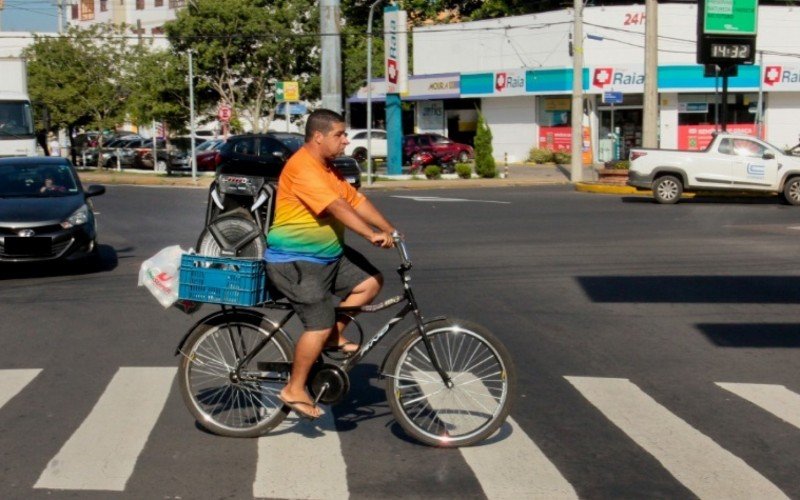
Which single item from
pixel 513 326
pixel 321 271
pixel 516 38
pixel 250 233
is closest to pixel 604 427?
pixel 321 271

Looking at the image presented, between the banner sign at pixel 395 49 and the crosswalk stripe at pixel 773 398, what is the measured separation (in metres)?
34.1

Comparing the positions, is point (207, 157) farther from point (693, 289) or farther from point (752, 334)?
point (752, 334)

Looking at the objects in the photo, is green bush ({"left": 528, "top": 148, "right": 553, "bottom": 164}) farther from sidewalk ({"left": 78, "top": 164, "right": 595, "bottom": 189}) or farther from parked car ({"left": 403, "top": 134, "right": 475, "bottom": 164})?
parked car ({"left": 403, "top": 134, "right": 475, "bottom": 164})

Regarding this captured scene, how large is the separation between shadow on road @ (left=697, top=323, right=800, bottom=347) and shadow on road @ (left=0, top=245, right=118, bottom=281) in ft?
27.4

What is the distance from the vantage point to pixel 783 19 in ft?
170

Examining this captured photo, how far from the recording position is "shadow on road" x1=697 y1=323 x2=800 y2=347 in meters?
10.6

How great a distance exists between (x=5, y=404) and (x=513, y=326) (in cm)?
493

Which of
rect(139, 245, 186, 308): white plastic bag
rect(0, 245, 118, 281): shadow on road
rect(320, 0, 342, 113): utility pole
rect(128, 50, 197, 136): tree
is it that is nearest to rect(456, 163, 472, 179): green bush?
rect(320, 0, 342, 113): utility pole

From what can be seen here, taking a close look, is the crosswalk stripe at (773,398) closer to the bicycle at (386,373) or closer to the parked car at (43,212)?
the bicycle at (386,373)

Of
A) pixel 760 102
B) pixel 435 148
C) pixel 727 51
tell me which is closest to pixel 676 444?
pixel 727 51

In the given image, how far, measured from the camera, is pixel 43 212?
50.6 feet

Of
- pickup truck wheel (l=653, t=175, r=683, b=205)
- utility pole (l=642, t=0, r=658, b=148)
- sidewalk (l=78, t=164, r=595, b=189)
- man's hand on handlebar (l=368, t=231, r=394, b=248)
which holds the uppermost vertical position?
utility pole (l=642, t=0, r=658, b=148)

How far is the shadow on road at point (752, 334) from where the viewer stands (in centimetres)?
1062

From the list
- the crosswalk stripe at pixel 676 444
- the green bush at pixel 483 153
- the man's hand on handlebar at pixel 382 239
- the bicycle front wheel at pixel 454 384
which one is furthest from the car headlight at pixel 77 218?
the green bush at pixel 483 153
